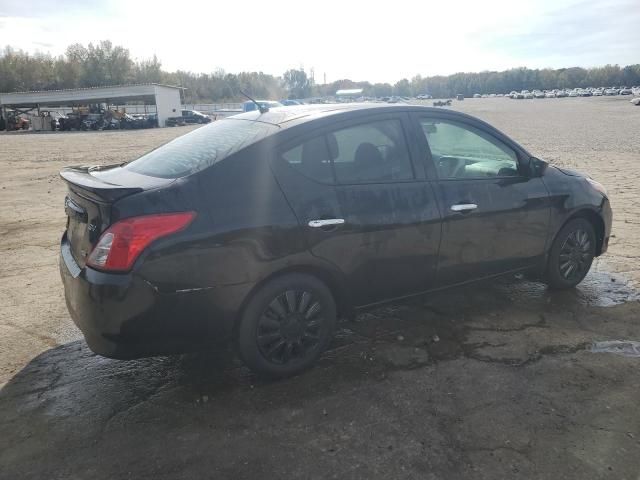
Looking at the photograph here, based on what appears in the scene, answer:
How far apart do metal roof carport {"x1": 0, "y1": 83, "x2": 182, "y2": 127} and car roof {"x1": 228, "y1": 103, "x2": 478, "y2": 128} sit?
48.2m

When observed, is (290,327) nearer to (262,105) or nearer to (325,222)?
(325,222)

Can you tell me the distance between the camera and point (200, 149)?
3.44 m

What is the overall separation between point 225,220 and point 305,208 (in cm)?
52

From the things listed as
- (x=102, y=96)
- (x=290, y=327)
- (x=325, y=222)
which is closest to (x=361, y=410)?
(x=290, y=327)

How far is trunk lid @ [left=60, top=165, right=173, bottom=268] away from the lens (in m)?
2.86

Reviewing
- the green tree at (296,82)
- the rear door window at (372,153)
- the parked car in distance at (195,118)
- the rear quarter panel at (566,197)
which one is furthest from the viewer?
the green tree at (296,82)

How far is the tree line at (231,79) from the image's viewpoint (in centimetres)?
7856

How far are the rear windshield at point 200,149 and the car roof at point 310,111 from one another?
0.29ft

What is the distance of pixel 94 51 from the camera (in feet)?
283

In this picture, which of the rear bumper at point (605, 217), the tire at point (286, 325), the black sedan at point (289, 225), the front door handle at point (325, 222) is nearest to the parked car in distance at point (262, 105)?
the black sedan at point (289, 225)

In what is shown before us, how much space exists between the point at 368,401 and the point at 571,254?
8.83 feet

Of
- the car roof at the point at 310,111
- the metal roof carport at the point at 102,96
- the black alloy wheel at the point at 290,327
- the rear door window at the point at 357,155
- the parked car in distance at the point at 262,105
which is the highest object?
the metal roof carport at the point at 102,96

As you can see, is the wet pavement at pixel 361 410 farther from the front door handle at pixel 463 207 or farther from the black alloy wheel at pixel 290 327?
the front door handle at pixel 463 207

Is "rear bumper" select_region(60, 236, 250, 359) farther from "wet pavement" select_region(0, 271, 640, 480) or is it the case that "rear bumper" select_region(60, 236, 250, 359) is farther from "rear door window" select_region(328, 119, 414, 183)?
"rear door window" select_region(328, 119, 414, 183)
